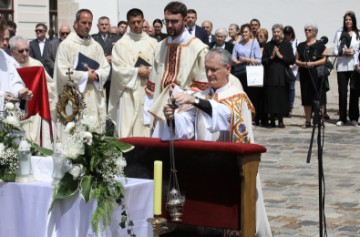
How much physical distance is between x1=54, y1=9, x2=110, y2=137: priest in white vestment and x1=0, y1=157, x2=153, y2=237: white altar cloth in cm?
568

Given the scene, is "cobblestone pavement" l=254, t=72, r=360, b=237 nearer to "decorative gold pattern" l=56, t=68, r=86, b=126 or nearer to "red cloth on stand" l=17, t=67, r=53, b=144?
"decorative gold pattern" l=56, t=68, r=86, b=126

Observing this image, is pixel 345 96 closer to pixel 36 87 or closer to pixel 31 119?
pixel 31 119

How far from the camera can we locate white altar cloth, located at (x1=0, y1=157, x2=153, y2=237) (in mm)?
6090

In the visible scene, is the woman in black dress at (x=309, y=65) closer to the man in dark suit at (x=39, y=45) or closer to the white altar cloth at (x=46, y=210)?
the man in dark suit at (x=39, y=45)

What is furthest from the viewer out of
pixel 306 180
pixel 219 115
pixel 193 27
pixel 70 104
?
pixel 193 27

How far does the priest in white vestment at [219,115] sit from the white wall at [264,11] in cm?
1743

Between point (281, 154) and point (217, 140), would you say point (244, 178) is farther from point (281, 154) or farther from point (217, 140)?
point (281, 154)

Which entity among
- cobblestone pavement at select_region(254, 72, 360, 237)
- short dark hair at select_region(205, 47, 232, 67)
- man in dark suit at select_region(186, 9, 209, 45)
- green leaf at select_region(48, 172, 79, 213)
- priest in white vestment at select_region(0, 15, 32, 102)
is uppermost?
man in dark suit at select_region(186, 9, 209, 45)

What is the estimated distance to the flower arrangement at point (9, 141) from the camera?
6.48 m

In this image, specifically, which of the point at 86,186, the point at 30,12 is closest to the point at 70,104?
the point at 86,186

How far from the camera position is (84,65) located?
40.5 feet

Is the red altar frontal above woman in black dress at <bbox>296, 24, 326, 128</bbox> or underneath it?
underneath

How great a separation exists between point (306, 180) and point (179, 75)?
250 cm

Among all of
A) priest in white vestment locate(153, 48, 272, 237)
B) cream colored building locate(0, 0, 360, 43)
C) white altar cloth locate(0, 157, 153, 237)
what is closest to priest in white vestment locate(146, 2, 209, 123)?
priest in white vestment locate(153, 48, 272, 237)
